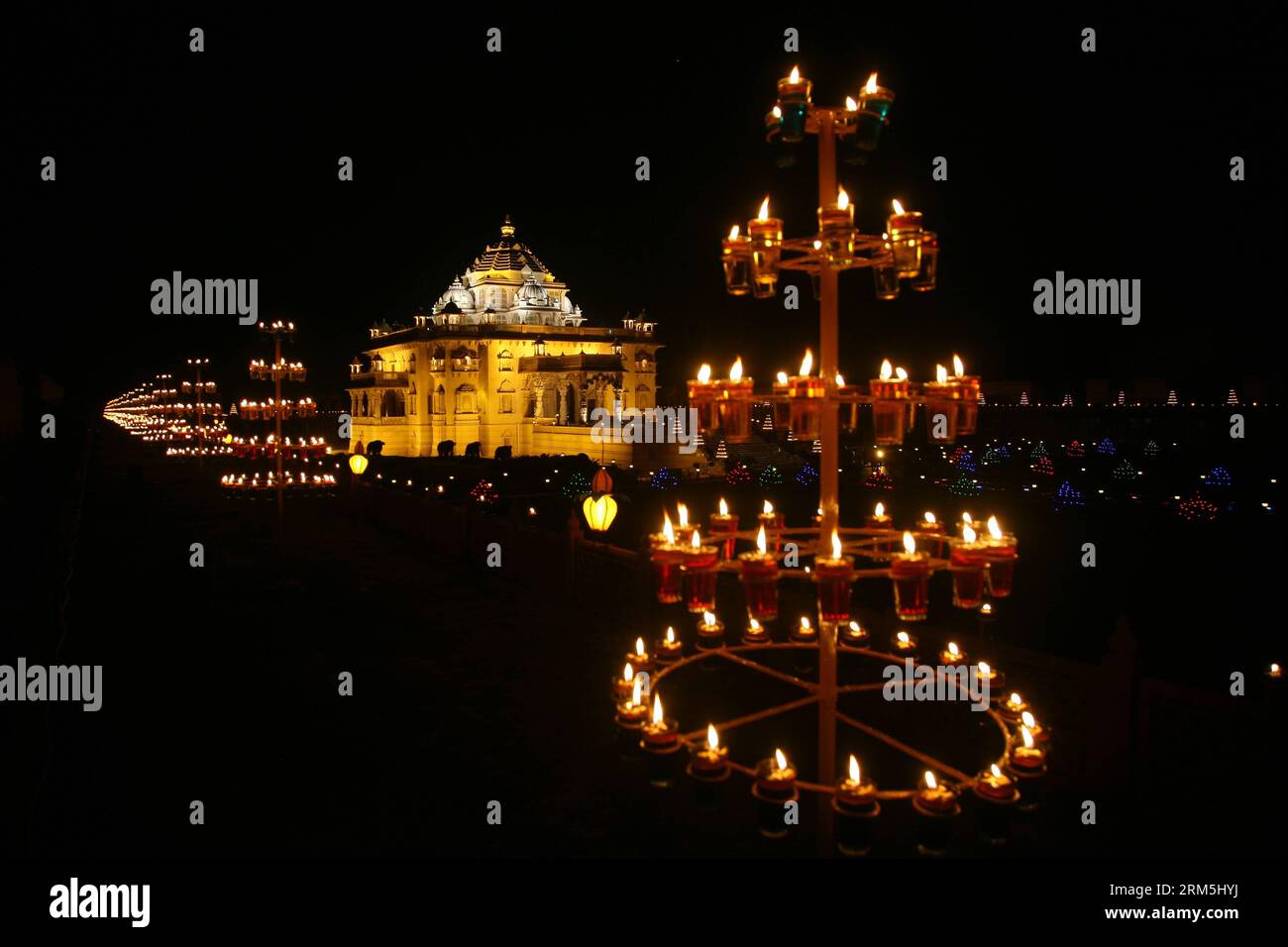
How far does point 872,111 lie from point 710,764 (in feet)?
10.3

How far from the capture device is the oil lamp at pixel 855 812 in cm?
343

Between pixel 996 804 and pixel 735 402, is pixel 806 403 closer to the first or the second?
pixel 735 402

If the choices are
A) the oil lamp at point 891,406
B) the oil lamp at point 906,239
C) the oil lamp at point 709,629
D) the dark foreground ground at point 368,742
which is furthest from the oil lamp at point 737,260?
the dark foreground ground at point 368,742

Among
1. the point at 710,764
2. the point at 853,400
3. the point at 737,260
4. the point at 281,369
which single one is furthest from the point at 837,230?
the point at 281,369

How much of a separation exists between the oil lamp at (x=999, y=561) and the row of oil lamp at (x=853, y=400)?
0.52 metres

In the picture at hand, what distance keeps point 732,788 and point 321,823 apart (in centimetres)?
299

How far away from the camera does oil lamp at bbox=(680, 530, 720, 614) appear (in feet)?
11.7

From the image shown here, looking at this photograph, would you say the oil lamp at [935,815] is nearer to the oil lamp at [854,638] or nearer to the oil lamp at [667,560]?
the oil lamp at [667,560]

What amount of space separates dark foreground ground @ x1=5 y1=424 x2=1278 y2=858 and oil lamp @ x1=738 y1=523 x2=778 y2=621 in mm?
2597

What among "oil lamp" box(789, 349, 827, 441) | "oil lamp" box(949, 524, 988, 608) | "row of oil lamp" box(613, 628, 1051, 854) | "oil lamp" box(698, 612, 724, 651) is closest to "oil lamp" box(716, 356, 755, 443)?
"oil lamp" box(789, 349, 827, 441)

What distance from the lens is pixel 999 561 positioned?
3443mm

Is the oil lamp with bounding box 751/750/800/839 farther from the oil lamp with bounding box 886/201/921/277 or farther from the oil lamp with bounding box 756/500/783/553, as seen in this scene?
the oil lamp with bounding box 886/201/921/277

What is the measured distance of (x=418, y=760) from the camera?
6797 mm
